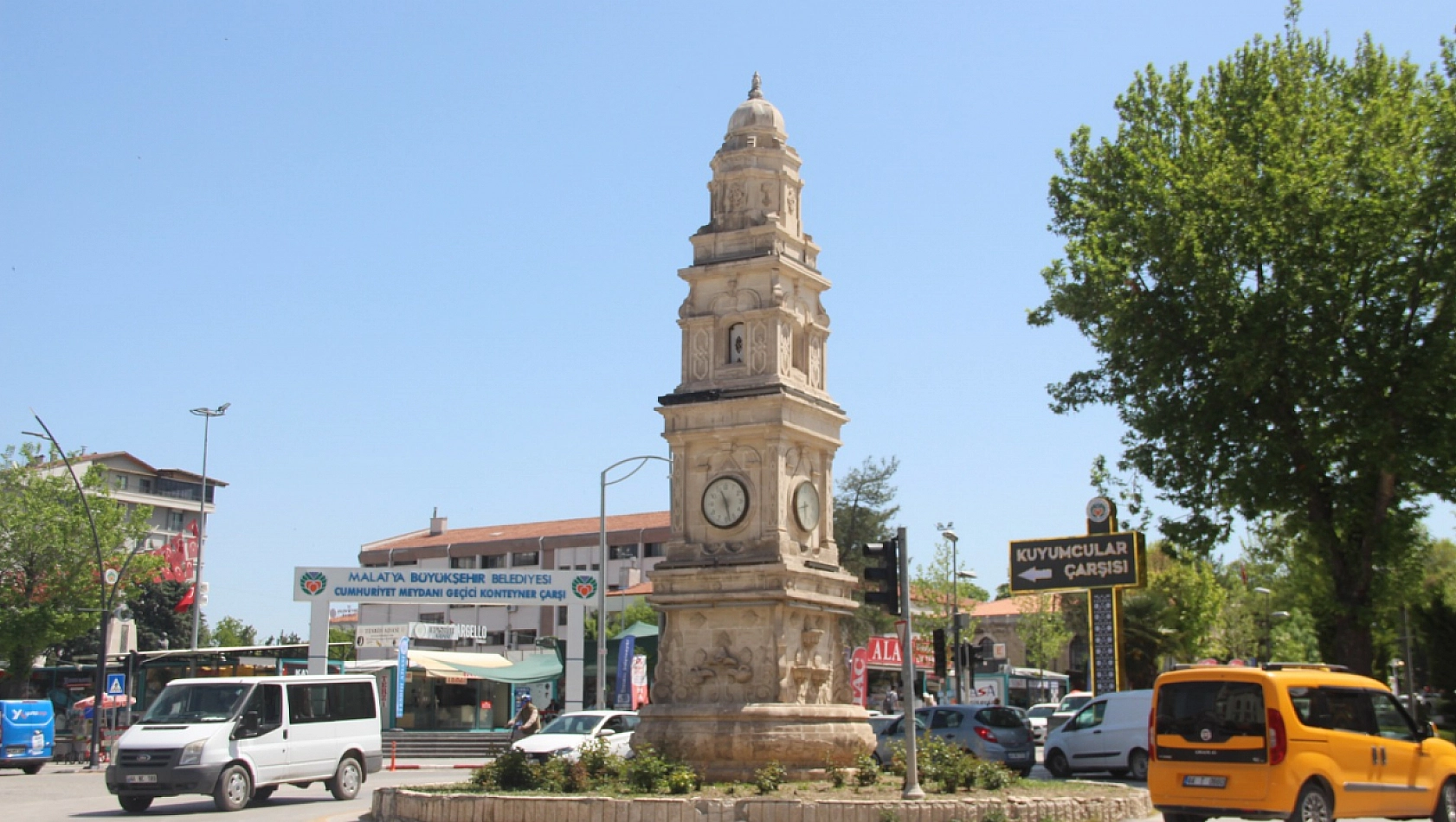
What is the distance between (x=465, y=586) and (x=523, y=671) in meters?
7.54

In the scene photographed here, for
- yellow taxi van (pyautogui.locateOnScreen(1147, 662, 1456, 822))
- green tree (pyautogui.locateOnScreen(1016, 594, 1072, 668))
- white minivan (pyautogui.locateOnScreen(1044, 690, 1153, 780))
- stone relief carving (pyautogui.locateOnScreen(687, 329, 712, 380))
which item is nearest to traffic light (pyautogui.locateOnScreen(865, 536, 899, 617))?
yellow taxi van (pyautogui.locateOnScreen(1147, 662, 1456, 822))

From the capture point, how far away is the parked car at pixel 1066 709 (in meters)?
35.9

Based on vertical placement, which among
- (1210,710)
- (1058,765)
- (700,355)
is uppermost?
(700,355)

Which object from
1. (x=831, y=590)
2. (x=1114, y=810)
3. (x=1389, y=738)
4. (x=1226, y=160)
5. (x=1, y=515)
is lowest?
(x=1114, y=810)

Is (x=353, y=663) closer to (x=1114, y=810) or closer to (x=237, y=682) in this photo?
(x=237, y=682)

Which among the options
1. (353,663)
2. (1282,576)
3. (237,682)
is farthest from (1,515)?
(1282,576)

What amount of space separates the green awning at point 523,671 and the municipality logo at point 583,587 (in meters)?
6.73

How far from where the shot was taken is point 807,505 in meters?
20.2

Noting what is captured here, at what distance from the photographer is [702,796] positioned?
51.5ft

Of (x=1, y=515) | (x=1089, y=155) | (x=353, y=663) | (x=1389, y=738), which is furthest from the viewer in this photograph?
(x=1, y=515)

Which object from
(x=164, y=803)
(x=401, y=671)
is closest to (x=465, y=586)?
(x=401, y=671)

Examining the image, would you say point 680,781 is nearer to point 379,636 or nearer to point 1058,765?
point 1058,765

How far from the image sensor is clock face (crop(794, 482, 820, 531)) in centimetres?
1992

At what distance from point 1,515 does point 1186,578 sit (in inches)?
2058
